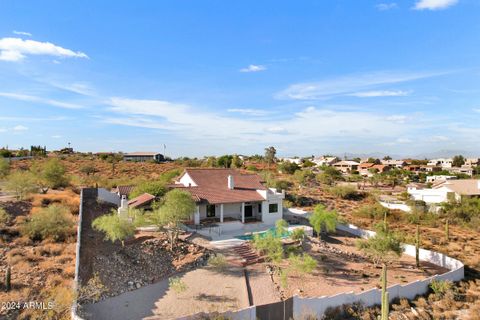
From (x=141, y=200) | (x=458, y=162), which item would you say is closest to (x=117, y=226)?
(x=141, y=200)

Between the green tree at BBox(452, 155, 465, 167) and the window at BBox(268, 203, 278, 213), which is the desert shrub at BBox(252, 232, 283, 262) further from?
the green tree at BBox(452, 155, 465, 167)

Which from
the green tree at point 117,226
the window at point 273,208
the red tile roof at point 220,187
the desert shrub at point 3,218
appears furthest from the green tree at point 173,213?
the desert shrub at point 3,218

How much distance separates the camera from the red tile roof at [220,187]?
28770 millimetres

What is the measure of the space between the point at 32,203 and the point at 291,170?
62684 mm

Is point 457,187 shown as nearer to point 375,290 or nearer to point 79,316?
point 375,290

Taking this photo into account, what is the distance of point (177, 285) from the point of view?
54.4 ft

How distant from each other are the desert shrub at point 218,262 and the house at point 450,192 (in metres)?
42.5

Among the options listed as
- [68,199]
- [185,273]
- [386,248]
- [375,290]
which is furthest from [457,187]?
[68,199]

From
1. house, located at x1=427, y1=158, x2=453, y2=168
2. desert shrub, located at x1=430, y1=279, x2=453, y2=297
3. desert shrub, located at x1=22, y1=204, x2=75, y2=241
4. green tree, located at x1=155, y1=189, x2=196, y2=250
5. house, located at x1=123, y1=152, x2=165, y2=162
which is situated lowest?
desert shrub, located at x1=430, y1=279, x2=453, y2=297

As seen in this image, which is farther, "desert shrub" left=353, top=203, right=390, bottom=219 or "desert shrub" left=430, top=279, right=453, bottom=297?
"desert shrub" left=353, top=203, right=390, bottom=219

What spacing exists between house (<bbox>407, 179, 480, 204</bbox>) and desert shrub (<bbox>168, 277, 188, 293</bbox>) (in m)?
46.0

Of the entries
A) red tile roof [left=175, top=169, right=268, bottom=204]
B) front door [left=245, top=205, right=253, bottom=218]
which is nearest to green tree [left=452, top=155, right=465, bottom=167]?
red tile roof [left=175, top=169, right=268, bottom=204]

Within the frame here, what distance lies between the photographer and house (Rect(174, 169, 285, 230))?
28344 mm

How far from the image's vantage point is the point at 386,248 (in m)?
21.6
